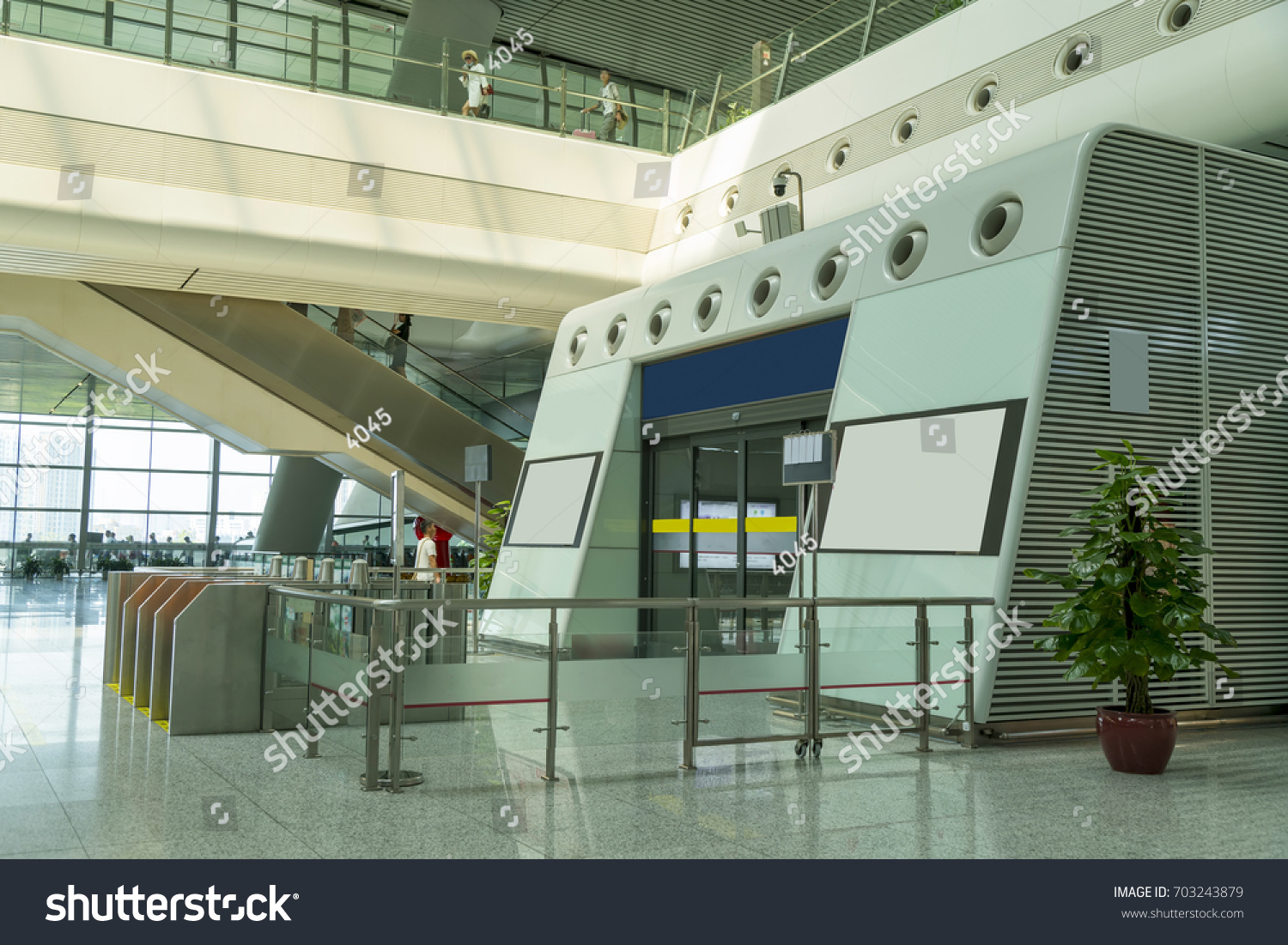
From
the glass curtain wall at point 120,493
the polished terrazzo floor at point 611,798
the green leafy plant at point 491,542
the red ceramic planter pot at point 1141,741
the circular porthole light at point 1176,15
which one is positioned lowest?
the polished terrazzo floor at point 611,798

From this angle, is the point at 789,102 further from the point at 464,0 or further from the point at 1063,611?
the point at 1063,611

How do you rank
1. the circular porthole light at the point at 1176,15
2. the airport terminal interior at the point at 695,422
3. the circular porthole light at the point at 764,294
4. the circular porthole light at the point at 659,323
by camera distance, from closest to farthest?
the airport terminal interior at the point at 695,422, the circular porthole light at the point at 1176,15, the circular porthole light at the point at 764,294, the circular porthole light at the point at 659,323

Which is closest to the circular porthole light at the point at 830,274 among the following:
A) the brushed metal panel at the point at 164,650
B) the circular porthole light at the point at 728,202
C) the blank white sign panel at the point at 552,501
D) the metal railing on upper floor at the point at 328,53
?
the blank white sign panel at the point at 552,501

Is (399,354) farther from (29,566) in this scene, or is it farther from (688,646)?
(29,566)

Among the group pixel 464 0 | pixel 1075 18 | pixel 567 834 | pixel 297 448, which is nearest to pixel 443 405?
pixel 297 448

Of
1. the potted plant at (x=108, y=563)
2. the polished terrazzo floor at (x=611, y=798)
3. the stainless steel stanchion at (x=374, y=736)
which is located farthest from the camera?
the potted plant at (x=108, y=563)

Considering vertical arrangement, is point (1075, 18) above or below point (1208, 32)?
above

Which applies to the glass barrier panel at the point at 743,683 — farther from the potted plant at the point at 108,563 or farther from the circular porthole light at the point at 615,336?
the potted plant at the point at 108,563

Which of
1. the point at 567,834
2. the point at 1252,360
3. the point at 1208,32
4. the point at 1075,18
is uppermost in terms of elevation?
the point at 1075,18

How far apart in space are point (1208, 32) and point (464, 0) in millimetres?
11708

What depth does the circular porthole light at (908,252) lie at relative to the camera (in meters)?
8.62

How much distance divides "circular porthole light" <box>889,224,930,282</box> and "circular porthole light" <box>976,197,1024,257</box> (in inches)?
19.9

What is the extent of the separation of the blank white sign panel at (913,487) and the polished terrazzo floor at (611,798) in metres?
1.49

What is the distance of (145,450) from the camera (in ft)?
107
